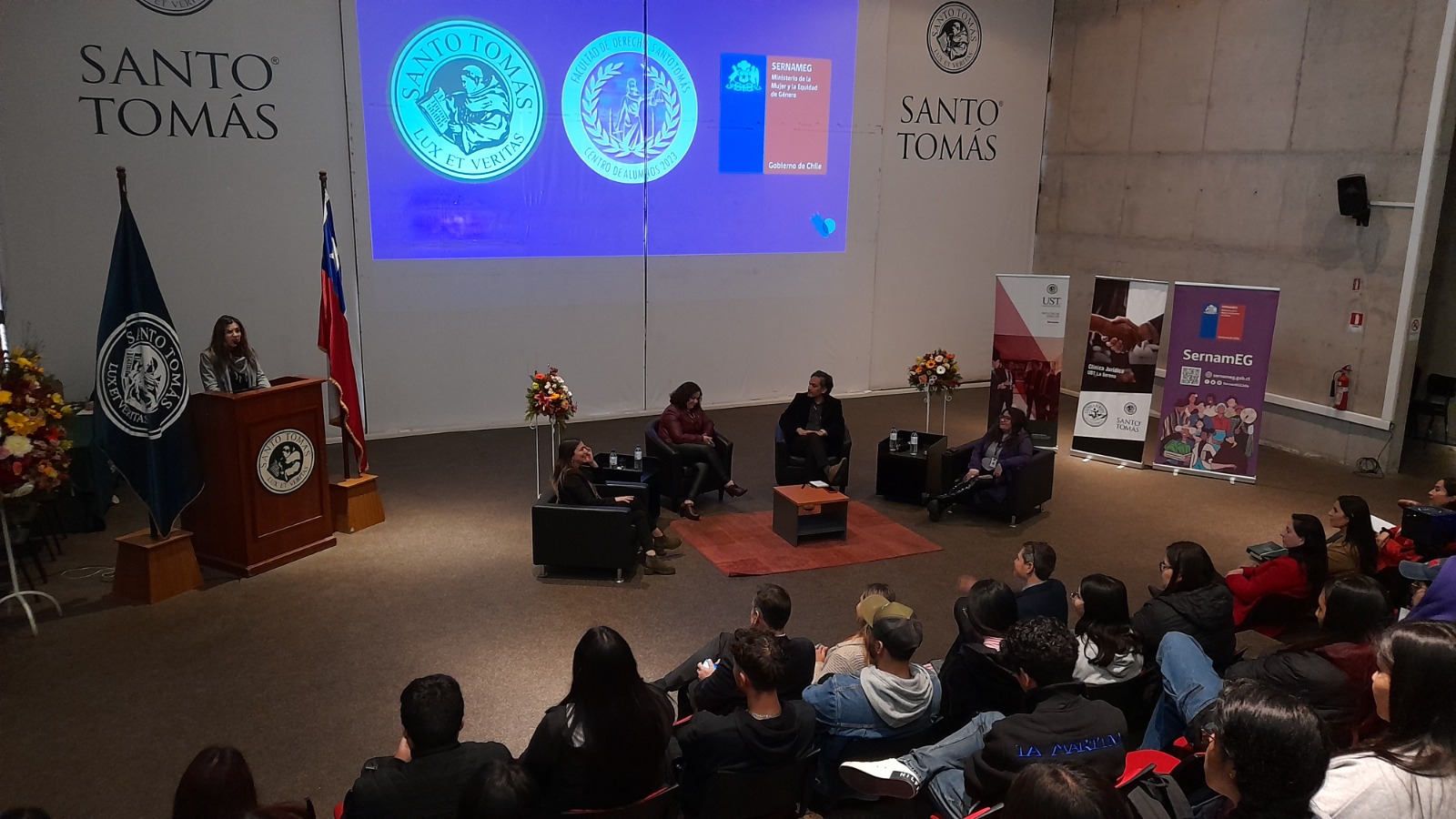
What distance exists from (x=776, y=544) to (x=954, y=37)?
7.18 meters

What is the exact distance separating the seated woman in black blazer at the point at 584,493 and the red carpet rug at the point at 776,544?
425 mm

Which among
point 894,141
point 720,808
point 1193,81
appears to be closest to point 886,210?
point 894,141

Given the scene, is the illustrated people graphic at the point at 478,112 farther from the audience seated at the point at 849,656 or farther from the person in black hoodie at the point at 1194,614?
the person in black hoodie at the point at 1194,614

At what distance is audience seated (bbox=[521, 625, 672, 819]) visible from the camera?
288cm

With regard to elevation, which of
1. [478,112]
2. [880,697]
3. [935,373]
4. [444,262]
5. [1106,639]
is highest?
[478,112]

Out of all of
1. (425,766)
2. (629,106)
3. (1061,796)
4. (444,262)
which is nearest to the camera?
(1061,796)

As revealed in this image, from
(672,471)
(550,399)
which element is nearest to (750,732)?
(550,399)

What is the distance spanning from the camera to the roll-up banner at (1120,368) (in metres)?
8.85

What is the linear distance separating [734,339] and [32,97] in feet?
21.3

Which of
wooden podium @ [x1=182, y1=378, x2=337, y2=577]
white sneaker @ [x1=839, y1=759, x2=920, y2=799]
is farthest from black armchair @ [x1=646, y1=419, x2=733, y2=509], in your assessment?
white sneaker @ [x1=839, y1=759, x2=920, y2=799]

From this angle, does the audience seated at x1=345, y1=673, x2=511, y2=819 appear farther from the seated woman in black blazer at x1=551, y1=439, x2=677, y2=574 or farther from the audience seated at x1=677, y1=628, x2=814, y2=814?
the seated woman in black blazer at x1=551, y1=439, x2=677, y2=574

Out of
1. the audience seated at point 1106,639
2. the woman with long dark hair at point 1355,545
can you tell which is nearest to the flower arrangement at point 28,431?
the audience seated at point 1106,639

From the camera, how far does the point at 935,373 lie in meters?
8.56

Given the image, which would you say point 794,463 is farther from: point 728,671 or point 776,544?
point 728,671
